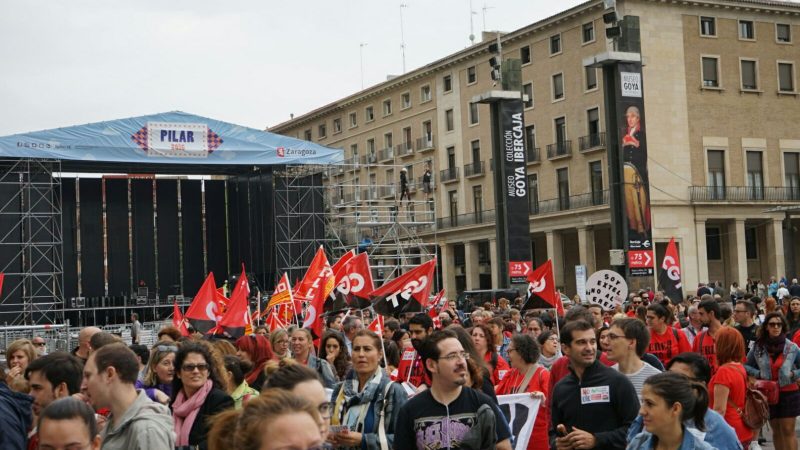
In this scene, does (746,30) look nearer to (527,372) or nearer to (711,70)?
(711,70)

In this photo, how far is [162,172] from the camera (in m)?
38.1

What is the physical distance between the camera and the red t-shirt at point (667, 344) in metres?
10.3

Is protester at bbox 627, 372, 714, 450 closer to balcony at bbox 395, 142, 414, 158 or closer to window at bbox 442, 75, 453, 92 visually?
window at bbox 442, 75, 453, 92

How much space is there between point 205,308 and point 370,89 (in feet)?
164

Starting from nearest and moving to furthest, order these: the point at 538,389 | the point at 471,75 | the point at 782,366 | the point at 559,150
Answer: the point at 538,389, the point at 782,366, the point at 559,150, the point at 471,75

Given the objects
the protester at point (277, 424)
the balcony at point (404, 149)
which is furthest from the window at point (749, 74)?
the protester at point (277, 424)

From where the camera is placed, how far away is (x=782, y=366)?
31.9ft

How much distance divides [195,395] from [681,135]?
44928 mm

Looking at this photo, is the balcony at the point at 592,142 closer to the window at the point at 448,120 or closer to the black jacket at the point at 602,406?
the window at the point at 448,120

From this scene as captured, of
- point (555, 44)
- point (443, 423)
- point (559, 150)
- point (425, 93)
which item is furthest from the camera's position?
point (425, 93)

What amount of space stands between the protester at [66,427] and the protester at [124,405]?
685mm

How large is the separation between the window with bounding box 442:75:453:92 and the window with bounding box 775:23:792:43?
17511 millimetres

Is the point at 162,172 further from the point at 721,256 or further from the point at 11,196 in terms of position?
the point at 721,256

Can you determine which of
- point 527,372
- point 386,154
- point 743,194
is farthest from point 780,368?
point 386,154
